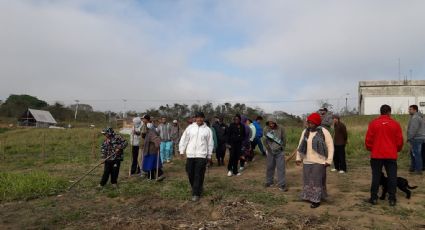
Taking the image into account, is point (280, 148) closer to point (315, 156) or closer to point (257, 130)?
point (315, 156)

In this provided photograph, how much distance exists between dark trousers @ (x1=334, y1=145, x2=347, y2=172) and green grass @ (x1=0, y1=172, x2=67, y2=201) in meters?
6.98

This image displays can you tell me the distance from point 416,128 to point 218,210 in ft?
19.9

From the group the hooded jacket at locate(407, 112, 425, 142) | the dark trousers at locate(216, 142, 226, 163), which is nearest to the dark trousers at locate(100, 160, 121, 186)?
the dark trousers at locate(216, 142, 226, 163)

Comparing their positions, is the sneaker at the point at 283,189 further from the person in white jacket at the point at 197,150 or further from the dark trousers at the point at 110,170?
the dark trousers at the point at 110,170

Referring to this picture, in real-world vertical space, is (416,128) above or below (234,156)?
above

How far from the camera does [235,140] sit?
11.1 meters

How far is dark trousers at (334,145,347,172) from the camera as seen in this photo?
11.1 m

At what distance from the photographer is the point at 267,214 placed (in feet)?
22.3

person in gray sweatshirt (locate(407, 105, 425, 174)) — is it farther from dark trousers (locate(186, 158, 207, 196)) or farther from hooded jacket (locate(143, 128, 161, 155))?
hooded jacket (locate(143, 128, 161, 155))

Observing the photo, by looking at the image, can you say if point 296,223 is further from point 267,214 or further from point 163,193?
point 163,193

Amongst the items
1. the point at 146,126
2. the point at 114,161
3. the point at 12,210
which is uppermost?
the point at 146,126

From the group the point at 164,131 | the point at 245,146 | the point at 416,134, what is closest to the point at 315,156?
the point at 416,134

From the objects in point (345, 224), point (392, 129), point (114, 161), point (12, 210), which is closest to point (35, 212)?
point (12, 210)

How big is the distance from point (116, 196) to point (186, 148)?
181 centimetres
